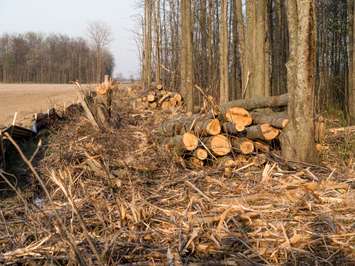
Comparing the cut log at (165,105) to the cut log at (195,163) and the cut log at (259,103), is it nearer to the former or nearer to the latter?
the cut log at (259,103)

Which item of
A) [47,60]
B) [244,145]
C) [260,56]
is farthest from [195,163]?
[47,60]

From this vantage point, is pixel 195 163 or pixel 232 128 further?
pixel 195 163

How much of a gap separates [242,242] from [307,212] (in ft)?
3.40

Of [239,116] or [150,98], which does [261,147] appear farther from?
[150,98]

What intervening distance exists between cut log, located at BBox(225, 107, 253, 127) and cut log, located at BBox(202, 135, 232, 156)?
A: 0.33m

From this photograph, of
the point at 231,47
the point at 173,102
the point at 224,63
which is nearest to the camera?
the point at 224,63

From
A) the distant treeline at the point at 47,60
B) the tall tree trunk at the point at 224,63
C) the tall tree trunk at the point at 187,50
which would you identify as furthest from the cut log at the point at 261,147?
the distant treeline at the point at 47,60

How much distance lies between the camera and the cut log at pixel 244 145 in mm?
6969

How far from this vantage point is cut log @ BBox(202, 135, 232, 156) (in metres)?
7.11

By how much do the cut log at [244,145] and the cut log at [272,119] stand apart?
0.39m

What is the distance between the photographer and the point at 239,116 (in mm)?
7328

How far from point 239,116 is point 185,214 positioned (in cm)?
286

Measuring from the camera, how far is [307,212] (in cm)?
482

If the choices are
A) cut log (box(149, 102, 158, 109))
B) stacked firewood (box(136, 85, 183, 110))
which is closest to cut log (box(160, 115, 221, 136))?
stacked firewood (box(136, 85, 183, 110))
